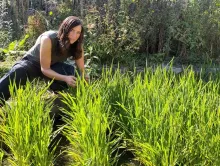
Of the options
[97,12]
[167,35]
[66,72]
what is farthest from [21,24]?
[66,72]

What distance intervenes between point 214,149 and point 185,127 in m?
0.25

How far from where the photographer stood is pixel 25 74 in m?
3.12

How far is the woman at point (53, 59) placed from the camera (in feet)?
9.50

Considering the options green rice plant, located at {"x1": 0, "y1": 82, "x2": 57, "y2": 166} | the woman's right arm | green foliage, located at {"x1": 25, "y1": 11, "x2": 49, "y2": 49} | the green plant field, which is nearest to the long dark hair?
the woman's right arm

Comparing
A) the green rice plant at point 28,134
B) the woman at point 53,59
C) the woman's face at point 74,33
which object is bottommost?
the green rice plant at point 28,134

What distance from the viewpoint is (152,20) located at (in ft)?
15.6

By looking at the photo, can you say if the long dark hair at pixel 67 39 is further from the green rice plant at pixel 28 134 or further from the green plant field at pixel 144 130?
the green rice plant at pixel 28 134

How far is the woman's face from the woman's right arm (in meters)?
0.18

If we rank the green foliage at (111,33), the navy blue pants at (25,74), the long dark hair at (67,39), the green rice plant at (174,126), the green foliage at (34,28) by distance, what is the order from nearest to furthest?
the green rice plant at (174,126) → the long dark hair at (67,39) → the navy blue pants at (25,74) → the green foliage at (111,33) → the green foliage at (34,28)

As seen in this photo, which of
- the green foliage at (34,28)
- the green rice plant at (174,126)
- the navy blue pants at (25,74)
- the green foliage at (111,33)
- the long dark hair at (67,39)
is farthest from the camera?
the green foliage at (34,28)

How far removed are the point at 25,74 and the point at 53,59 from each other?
279mm

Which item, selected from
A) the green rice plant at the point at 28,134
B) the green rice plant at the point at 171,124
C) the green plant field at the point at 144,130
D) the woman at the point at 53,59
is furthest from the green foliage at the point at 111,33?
the green rice plant at the point at 28,134

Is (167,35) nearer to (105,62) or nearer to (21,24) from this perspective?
(105,62)

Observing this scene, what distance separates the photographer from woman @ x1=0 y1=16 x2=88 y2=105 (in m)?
2.89
